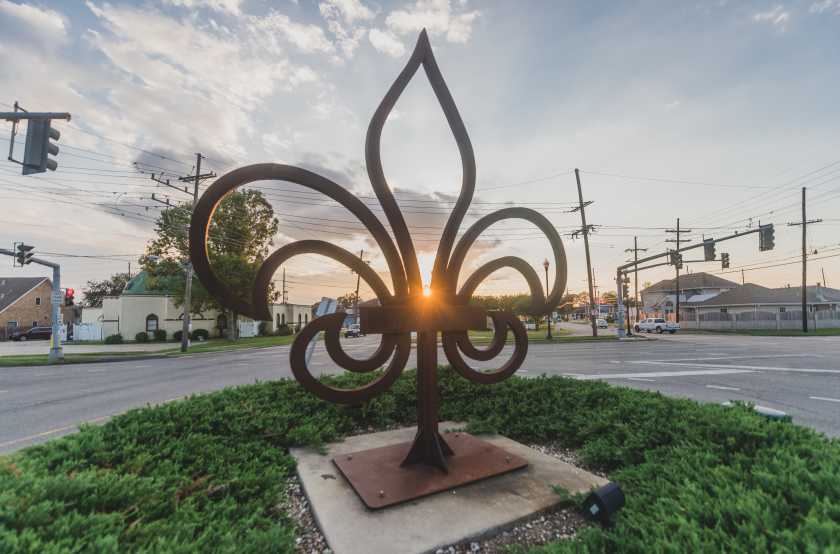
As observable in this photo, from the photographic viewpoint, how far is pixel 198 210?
296 cm

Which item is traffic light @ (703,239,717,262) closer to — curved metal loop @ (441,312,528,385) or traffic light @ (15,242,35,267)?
curved metal loop @ (441,312,528,385)

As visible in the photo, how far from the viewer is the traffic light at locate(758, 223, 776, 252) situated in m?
15.4

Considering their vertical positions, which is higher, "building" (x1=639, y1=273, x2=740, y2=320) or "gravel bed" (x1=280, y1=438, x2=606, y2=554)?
"building" (x1=639, y1=273, x2=740, y2=320)

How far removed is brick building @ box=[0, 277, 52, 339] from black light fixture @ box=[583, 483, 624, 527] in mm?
59549

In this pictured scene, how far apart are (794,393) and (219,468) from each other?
10.6 metres

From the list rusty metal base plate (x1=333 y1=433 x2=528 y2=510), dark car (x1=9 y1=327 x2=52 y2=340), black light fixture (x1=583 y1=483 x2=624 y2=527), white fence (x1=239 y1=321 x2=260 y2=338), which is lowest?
dark car (x1=9 y1=327 x2=52 y2=340)

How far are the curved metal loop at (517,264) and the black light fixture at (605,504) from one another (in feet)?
6.52

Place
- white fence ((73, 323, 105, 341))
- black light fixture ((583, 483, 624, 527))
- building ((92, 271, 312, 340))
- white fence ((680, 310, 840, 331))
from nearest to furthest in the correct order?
black light fixture ((583, 483, 624, 527)) → building ((92, 271, 312, 340)) → white fence ((73, 323, 105, 341)) → white fence ((680, 310, 840, 331))

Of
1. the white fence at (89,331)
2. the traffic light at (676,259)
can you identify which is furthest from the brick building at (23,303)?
the traffic light at (676,259)

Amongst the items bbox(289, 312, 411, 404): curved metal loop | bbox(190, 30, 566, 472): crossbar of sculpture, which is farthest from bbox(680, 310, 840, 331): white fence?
bbox(289, 312, 411, 404): curved metal loop

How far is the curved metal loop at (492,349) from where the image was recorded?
12.3 ft

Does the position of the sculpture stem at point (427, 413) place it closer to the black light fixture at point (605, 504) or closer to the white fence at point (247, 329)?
the black light fixture at point (605, 504)

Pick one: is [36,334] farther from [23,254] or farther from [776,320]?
[776,320]

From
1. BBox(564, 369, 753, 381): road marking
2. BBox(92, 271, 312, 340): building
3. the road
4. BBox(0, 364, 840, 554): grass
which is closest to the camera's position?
BBox(0, 364, 840, 554): grass
